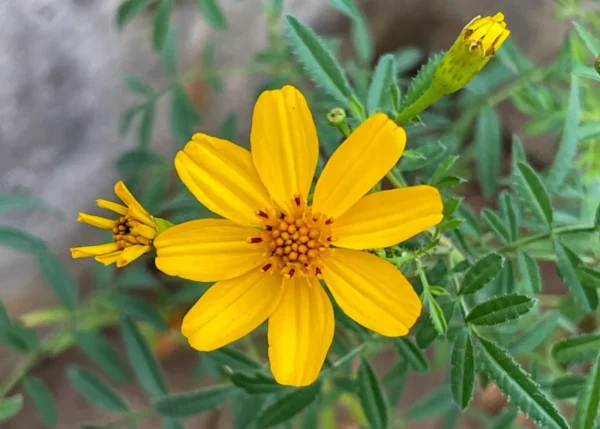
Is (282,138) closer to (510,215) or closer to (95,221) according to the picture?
(95,221)

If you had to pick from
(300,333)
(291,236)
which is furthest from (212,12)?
(300,333)

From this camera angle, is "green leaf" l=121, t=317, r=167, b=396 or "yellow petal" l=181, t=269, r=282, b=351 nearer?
"yellow petal" l=181, t=269, r=282, b=351

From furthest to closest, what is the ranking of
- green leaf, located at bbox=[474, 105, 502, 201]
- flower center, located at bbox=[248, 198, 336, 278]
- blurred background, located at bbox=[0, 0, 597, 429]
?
green leaf, located at bbox=[474, 105, 502, 201], blurred background, located at bbox=[0, 0, 597, 429], flower center, located at bbox=[248, 198, 336, 278]

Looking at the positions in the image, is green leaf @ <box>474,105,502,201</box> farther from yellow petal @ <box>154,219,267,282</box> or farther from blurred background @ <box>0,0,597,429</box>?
yellow petal @ <box>154,219,267,282</box>

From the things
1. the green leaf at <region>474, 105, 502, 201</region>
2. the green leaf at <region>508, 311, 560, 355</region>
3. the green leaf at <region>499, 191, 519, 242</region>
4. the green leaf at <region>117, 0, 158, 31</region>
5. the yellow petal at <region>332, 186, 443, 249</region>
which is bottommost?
the green leaf at <region>508, 311, 560, 355</region>

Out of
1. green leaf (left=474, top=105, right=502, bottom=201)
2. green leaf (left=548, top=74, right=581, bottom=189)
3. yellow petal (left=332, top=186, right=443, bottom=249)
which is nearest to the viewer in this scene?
yellow petal (left=332, top=186, right=443, bottom=249)

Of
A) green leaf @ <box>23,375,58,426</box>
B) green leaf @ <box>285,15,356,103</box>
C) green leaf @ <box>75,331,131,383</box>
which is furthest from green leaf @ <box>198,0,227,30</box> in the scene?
green leaf @ <box>23,375,58,426</box>

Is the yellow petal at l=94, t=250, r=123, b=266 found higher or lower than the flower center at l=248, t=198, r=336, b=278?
higher
